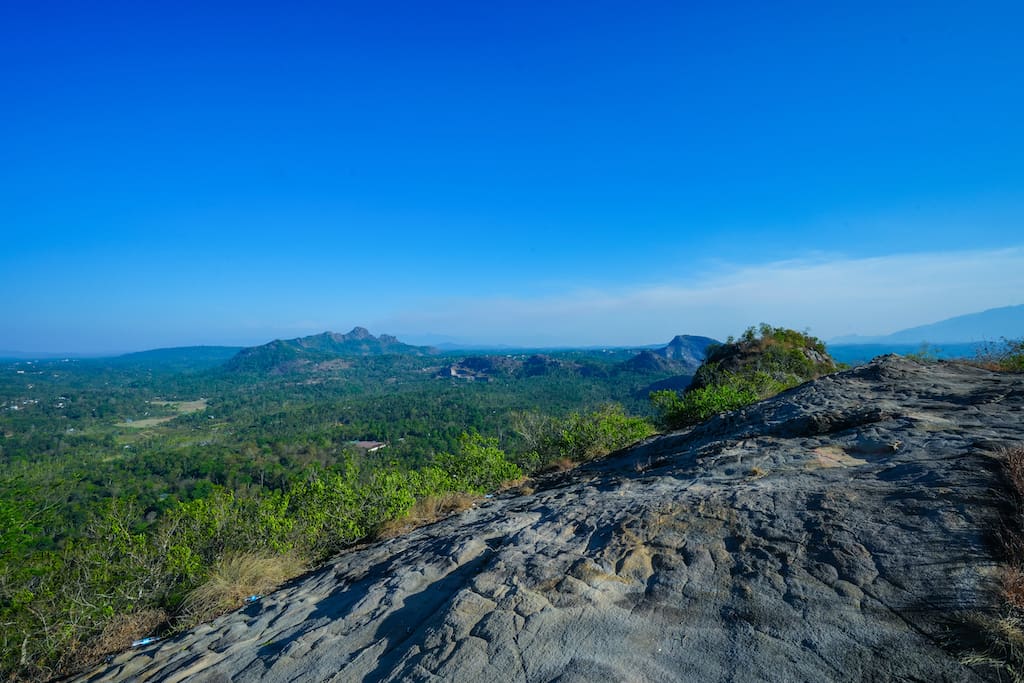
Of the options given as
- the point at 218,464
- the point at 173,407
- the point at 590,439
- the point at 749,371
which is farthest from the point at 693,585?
the point at 173,407

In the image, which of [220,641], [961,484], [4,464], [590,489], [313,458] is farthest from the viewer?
[313,458]

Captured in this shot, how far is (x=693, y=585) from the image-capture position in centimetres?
469

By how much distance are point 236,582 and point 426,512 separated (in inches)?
164

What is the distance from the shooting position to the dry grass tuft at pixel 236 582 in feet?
26.8

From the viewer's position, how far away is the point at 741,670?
362 centimetres

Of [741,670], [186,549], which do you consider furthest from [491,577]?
[186,549]

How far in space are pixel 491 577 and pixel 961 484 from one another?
550cm

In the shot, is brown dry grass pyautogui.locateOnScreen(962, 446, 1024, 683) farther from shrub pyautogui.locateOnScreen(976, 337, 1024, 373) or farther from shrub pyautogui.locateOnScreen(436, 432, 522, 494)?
shrub pyautogui.locateOnScreen(976, 337, 1024, 373)

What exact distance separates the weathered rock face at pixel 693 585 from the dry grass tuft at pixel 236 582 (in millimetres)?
709

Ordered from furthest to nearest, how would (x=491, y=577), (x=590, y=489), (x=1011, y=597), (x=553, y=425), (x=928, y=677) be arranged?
(x=553, y=425) → (x=590, y=489) → (x=491, y=577) → (x=1011, y=597) → (x=928, y=677)

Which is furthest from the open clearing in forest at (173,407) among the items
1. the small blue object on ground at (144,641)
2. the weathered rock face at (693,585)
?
the weathered rock face at (693,585)

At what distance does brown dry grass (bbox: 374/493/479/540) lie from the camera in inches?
422

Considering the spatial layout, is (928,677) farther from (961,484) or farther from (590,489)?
(590,489)

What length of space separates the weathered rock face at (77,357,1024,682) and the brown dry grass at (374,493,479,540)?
2.00 meters
